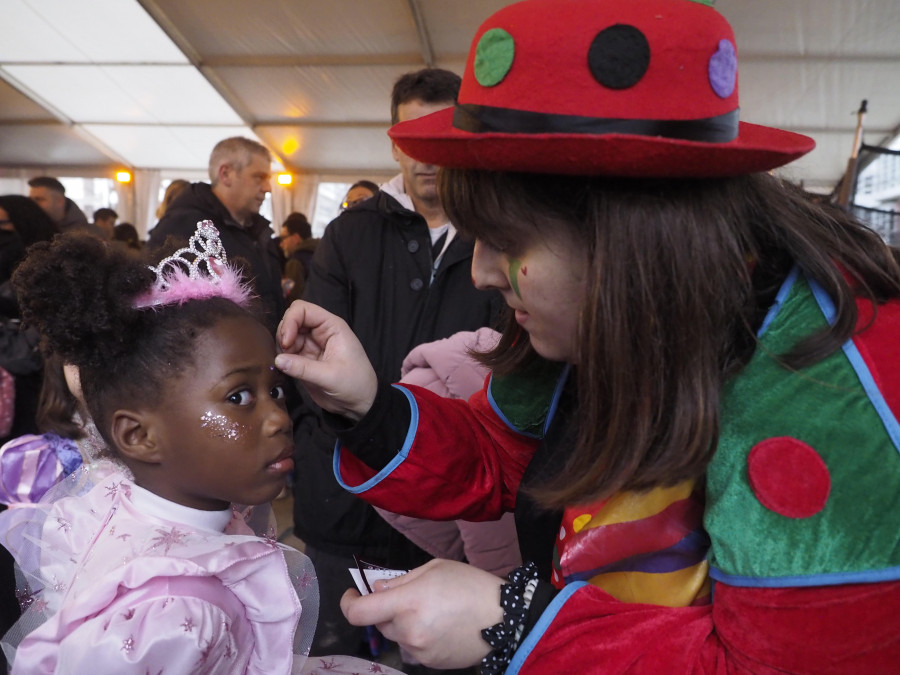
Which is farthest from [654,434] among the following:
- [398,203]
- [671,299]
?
[398,203]

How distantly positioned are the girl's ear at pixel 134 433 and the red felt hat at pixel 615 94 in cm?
69

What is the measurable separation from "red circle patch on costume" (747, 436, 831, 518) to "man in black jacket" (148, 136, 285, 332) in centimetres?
240

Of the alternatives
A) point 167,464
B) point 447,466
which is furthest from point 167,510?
point 447,466

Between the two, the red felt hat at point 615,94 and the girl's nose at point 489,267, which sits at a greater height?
the red felt hat at point 615,94

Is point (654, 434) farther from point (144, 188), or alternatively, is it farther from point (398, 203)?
point (144, 188)

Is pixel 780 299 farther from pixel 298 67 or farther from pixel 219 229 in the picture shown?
pixel 298 67

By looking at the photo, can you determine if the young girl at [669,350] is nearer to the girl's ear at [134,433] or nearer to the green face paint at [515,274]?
the green face paint at [515,274]

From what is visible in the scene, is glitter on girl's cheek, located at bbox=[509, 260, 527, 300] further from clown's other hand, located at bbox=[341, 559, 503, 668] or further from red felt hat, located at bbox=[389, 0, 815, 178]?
clown's other hand, located at bbox=[341, 559, 503, 668]

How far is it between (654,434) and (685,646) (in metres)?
0.26

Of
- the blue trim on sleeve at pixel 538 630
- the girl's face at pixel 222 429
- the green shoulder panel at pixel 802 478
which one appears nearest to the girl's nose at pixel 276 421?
the girl's face at pixel 222 429

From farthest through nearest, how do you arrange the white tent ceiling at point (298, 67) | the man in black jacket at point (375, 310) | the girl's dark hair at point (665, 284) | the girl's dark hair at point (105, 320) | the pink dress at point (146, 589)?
1. the white tent ceiling at point (298, 67)
2. the man in black jacket at point (375, 310)
3. the girl's dark hair at point (105, 320)
4. the pink dress at point (146, 589)
5. the girl's dark hair at point (665, 284)

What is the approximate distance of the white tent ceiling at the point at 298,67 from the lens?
265 inches

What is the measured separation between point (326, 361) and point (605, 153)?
65 cm

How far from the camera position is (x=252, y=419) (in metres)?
1.18
